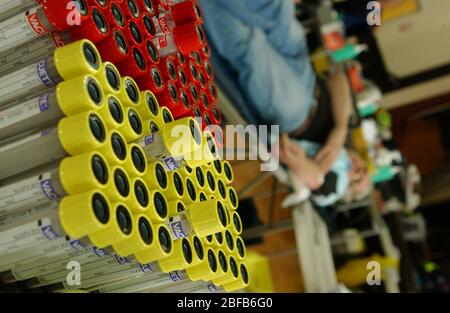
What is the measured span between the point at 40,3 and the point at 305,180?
152 centimetres

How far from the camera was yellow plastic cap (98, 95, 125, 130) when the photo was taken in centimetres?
76

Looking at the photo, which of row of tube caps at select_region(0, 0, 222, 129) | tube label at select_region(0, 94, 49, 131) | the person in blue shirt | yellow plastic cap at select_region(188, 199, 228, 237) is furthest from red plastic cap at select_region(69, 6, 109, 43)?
the person in blue shirt

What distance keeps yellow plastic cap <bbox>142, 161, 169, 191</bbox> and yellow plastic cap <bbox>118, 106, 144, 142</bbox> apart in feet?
0.18

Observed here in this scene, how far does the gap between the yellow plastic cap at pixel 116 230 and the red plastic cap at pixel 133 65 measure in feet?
0.87

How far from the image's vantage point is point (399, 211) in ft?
13.4

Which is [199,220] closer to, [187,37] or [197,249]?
[197,249]

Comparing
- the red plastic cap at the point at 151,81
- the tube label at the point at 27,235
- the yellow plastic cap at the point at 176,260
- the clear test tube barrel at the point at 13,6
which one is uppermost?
the clear test tube barrel at the point at 13,6

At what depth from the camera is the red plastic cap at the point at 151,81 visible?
0.95 meters

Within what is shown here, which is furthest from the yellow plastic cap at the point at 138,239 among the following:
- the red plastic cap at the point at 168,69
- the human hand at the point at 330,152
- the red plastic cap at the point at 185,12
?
the human hand at the point at 330,152

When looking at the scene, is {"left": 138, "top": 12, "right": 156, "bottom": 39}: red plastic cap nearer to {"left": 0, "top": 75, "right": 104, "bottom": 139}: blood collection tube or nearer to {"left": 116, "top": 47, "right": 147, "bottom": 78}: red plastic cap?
{"left": 116, "top": 47, "right": 147, "bottom": 78}: red plastic cap

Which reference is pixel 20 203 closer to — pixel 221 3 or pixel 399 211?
pixel 221 3

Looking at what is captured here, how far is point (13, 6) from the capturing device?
81cm

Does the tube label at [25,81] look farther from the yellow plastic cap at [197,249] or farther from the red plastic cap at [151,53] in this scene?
the yellow plastic cap at [197,249]
